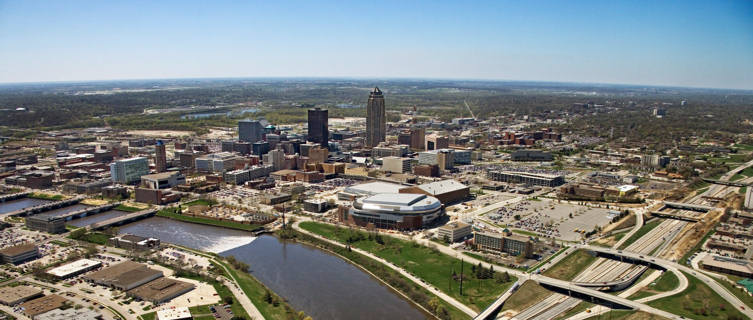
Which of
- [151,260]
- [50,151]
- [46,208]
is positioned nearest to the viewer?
[151,260]

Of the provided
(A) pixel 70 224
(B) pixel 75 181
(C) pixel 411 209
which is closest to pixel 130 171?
(B) pixel 75 181

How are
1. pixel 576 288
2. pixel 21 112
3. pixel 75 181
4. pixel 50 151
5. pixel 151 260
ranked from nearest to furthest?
pixel 576 288 < pixel 151 260 < pixel 75 181 < pixel 50 151 < pixel 21 112

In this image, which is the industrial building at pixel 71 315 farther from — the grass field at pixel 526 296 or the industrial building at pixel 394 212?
the industrial building at pixel 394 212

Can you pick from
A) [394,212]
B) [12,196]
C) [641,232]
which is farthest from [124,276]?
[641,232]

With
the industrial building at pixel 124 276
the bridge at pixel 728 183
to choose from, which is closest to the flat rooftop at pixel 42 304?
the industrial building at pixel 124 276

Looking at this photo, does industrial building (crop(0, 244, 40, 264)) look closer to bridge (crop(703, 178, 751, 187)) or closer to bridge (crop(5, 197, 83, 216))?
bridge (crop(5, 197, 83, 216))

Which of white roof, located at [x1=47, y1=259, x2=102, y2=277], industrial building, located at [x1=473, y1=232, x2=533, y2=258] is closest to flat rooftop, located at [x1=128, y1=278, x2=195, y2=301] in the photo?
white roof, located at [x1=47, y1=259, x2=102, y2=277]

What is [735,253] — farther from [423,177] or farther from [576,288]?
[423,177]
